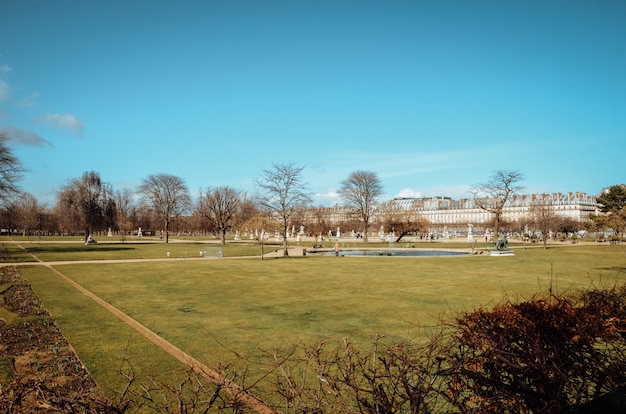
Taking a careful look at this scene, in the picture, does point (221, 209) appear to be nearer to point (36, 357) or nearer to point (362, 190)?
point (362, 190)

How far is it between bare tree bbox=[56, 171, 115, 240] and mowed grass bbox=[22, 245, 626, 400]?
38602 millimetres

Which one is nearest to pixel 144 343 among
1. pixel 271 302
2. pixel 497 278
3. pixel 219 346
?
pixel 219 346

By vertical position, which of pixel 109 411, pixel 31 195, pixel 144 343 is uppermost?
pixel 31 195

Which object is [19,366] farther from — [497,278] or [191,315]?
[497,278]

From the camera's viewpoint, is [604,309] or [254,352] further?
[254,352]

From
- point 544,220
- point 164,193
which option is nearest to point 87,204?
point 164,193

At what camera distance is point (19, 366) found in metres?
9.02

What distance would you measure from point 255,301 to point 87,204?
5796cm

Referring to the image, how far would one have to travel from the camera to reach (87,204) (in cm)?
6469

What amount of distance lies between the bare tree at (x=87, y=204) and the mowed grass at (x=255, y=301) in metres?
38.6

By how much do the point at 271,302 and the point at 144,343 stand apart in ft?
20.7

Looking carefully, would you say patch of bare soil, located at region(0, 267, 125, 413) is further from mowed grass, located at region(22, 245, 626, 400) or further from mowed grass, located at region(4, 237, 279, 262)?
mowed grass, located at region(4, 237, 279, 262)

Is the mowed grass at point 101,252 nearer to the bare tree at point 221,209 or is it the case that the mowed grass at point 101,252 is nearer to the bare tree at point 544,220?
the bare tree at point 221,209

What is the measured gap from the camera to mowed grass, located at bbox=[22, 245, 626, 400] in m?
10.5
